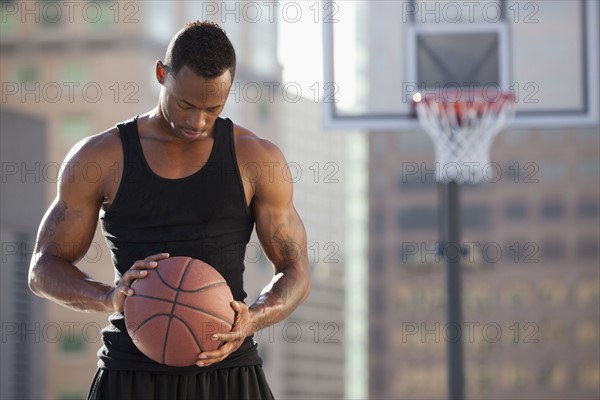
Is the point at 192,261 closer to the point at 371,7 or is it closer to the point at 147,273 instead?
the point at 147,273

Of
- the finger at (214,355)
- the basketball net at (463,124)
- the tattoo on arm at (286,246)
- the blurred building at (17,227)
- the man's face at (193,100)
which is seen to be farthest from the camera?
the blurred building at (17,227)

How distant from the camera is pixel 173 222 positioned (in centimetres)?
310

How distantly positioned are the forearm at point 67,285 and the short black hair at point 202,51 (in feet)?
2.09

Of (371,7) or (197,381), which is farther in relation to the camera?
(371,7)

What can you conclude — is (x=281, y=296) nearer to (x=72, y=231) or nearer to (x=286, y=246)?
(x=286, y=246)

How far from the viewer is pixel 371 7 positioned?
9352mm

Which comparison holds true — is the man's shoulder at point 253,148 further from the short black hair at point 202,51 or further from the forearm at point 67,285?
the forearm at point 67,285

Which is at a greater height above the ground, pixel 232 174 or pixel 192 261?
pixel 232 174

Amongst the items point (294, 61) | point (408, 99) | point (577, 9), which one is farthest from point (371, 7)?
point (294, 61)

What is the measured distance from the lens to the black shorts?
3.09m

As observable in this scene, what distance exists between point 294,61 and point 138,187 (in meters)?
23.4

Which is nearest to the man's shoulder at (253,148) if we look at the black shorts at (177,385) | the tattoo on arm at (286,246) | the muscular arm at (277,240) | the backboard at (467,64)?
the muscular arm at (277,240)

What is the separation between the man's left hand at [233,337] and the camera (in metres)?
2.97

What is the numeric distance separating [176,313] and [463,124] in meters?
5.81
